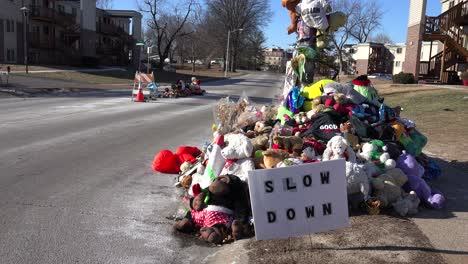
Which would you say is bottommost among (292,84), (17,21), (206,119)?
(206,119)

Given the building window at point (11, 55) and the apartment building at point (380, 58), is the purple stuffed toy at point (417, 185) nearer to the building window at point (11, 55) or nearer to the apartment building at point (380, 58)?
the building window at point (11, 55)

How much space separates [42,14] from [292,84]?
147ft

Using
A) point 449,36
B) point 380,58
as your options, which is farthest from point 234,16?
point 449,36

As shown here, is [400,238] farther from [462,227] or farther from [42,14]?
[42,14]

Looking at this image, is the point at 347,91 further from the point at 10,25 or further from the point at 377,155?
the point at 10,25

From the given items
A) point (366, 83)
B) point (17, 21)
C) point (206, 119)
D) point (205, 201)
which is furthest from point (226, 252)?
point (17, 21)

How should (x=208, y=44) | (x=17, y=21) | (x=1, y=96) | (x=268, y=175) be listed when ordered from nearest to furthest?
1. (x=268, y=175)
2. (x=1, y=96)
3. (x=17, y=21)
4. (x=208, y=44)

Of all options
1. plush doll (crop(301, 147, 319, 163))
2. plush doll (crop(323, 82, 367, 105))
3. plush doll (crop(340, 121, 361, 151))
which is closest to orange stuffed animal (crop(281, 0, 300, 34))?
plush doll (crop(323, 82, 367, 105))

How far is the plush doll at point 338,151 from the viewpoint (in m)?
5.65

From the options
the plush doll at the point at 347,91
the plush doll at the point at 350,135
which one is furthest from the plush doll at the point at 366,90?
the plush doll at the point at 350,135

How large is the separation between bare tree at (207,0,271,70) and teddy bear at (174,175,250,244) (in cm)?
9282

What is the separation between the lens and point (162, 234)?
4.99 m

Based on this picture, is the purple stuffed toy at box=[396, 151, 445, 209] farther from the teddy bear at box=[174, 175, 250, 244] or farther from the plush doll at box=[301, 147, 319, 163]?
the teddy bear at box=[174, 175, 250, 244]

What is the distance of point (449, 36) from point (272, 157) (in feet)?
91.3
